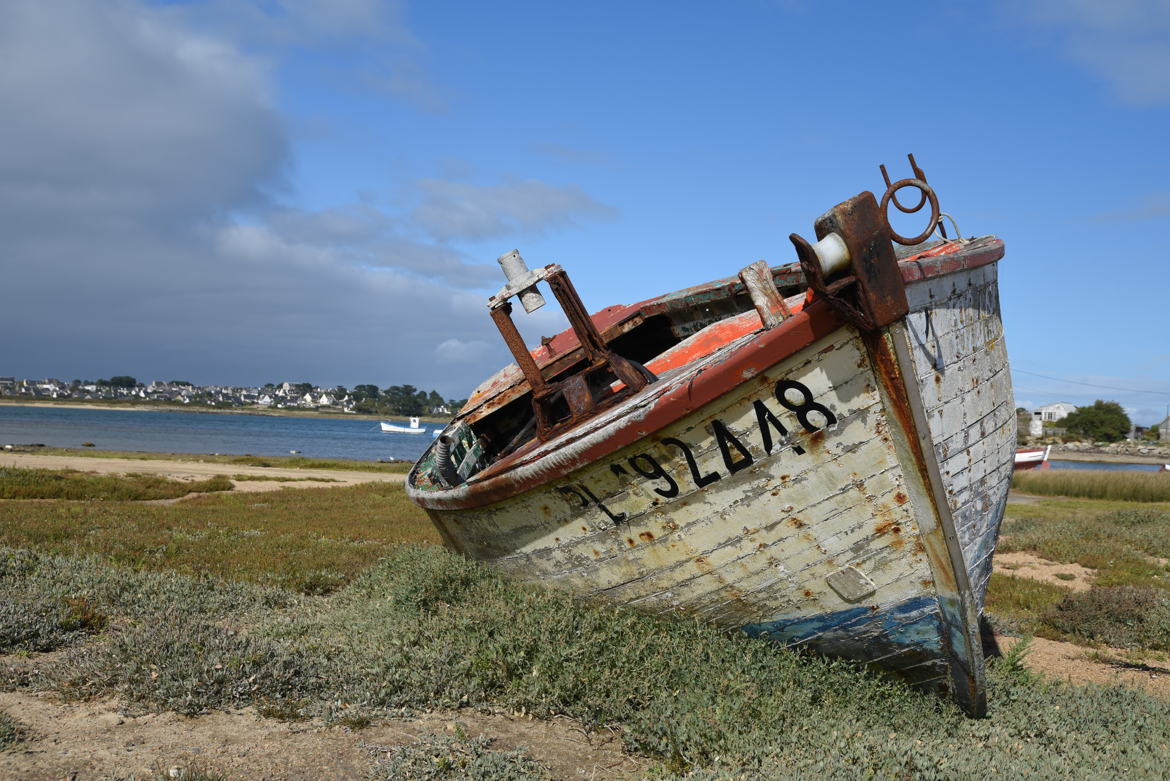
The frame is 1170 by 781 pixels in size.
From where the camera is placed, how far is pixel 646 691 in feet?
14.8

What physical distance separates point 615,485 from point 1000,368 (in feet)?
10.4

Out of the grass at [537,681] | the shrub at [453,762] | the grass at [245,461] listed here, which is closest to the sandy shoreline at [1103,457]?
the grass at [245,461]

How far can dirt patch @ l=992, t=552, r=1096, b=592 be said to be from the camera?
995cm

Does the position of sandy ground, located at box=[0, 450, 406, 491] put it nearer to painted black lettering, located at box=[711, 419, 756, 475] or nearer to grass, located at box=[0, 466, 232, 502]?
grass, located at box=[0, 466, 232, 502]

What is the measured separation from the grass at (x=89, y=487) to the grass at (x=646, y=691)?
1311cm

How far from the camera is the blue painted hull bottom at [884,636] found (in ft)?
15.0

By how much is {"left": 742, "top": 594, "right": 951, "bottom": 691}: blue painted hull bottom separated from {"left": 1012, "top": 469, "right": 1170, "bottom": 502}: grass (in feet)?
75.7

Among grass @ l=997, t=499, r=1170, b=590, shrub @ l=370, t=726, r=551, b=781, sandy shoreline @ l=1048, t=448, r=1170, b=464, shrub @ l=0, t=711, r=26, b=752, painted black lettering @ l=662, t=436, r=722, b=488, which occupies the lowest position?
sandy shoreline @ l=1048, t=448, r=1170, b=464

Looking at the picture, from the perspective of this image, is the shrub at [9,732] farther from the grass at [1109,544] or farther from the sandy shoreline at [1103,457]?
the sandy shoreline at [1103,457]

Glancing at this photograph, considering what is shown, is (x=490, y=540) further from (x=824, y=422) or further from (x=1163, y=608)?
(x=1163, y=608)

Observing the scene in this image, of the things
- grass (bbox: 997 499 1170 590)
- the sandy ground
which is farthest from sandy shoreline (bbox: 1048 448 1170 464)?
the sandy ground

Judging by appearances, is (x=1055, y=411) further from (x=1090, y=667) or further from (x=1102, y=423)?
(x=1090, y=667)

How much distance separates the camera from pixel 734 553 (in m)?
4.70

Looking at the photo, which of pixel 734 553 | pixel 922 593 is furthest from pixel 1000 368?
pixel 734 553
